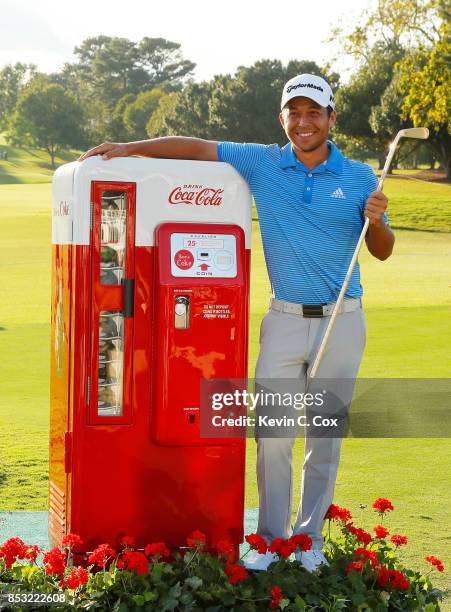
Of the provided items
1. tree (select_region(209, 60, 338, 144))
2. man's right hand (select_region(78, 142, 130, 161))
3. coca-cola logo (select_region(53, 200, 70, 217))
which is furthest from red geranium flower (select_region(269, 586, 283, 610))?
tree (select_region(209, 60, 338, 144))

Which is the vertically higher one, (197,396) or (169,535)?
(197,396)

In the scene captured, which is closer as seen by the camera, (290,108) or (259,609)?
(259,609)

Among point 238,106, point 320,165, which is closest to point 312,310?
point 320,165

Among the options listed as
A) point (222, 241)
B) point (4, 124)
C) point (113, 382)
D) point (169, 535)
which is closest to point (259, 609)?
point (169, 535)

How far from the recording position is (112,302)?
4.68m

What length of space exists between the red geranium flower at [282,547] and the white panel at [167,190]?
4.22 ft

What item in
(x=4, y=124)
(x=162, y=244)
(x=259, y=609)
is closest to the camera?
(x=259, y=609)

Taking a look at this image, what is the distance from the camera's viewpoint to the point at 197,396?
4746 mm

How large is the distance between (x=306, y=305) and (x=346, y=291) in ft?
0.67

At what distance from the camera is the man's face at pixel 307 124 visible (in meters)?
4.68

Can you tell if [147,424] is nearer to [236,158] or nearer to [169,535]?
[169,535]

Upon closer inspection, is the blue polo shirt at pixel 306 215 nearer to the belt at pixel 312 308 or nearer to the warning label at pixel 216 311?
the belt at pixel 312 308

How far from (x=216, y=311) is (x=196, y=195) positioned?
513 millimetres
